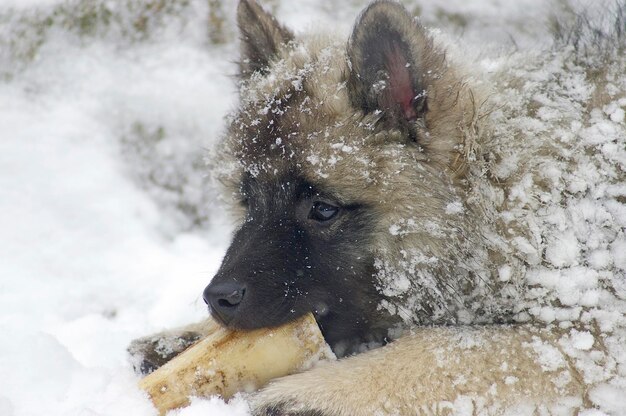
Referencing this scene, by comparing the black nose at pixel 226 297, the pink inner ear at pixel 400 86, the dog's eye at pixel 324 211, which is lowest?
the black nose at pixel 226 297

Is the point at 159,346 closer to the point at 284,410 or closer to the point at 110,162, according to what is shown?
the point at 284,410

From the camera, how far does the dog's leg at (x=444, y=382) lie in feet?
7.49

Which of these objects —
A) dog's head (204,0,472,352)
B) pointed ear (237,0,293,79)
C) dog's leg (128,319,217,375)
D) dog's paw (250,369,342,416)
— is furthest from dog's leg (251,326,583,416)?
pointed ear (237,0,293,79)

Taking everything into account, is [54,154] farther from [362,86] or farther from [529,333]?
[529,333]

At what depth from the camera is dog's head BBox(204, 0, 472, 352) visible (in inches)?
100

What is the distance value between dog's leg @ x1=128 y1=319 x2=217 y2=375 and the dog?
22.2 inches

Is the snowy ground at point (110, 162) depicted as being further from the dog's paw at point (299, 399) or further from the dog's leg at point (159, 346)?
the dog's paw at point (299, 399)

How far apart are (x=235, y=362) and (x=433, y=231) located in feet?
2.73

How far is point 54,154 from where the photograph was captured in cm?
560

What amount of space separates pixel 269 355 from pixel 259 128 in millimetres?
857

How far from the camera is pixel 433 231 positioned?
2.59 meters

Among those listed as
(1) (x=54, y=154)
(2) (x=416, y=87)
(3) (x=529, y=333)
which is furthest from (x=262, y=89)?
(1) (x=54, y=154)

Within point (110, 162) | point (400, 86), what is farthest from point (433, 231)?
point (110, 162)

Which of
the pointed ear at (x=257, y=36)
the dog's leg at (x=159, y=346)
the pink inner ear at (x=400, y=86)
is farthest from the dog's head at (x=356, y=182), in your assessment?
the pointed ear at (x=257, y=36)
